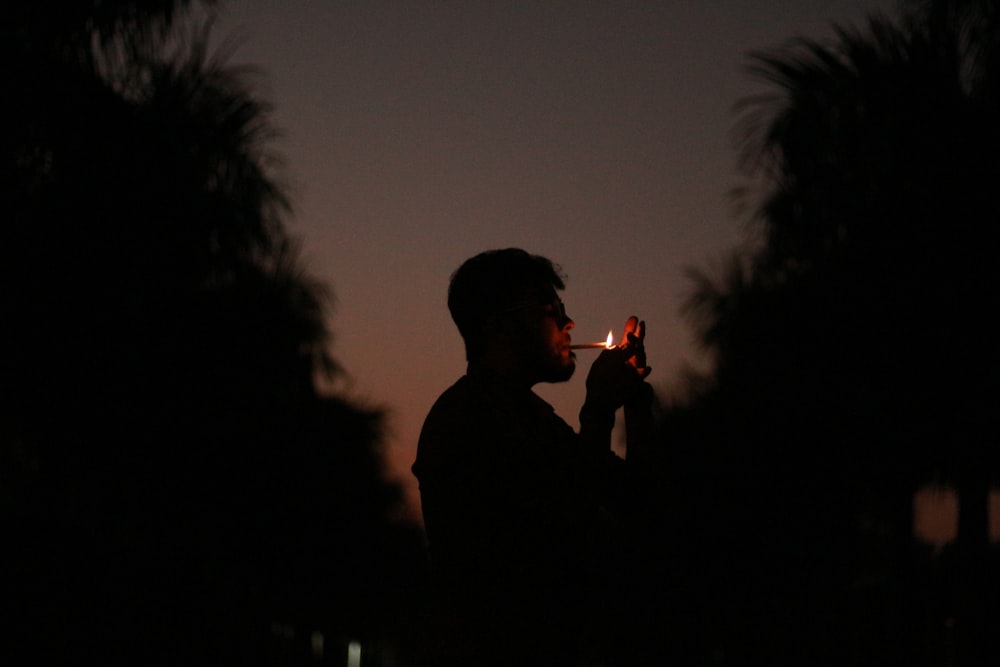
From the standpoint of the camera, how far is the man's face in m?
3.49

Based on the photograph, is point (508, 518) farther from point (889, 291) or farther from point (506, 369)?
point (889, 291)

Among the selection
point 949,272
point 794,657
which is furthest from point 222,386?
point 794,657

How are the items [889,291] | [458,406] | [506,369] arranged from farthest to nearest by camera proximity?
[889,291] → [506,369] → [458,406]

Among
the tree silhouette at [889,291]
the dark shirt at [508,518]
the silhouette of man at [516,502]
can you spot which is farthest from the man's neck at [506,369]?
the tree silhouette at [889,291]

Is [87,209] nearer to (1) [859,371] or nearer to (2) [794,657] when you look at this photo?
(1) [859,371]

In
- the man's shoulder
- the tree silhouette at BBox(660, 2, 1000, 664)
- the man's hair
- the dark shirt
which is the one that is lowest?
the dark shirt

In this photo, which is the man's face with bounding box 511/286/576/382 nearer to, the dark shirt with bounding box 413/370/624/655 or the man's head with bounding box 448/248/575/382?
the man's head with bounding box 448/248/575/382

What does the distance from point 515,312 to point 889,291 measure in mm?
10189

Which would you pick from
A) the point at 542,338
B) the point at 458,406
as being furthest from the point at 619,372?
the point at 458,406

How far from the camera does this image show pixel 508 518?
3225 mm

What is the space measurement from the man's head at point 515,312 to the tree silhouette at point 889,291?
8404 mm

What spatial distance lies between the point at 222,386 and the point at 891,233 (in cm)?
870

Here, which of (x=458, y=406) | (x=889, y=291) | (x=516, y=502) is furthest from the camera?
(x=889, y=291)

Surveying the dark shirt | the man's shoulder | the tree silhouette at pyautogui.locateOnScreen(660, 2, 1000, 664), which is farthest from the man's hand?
the tree silhouette at pyautogui.locateOnScreen(660, 2, 1000, 664)
